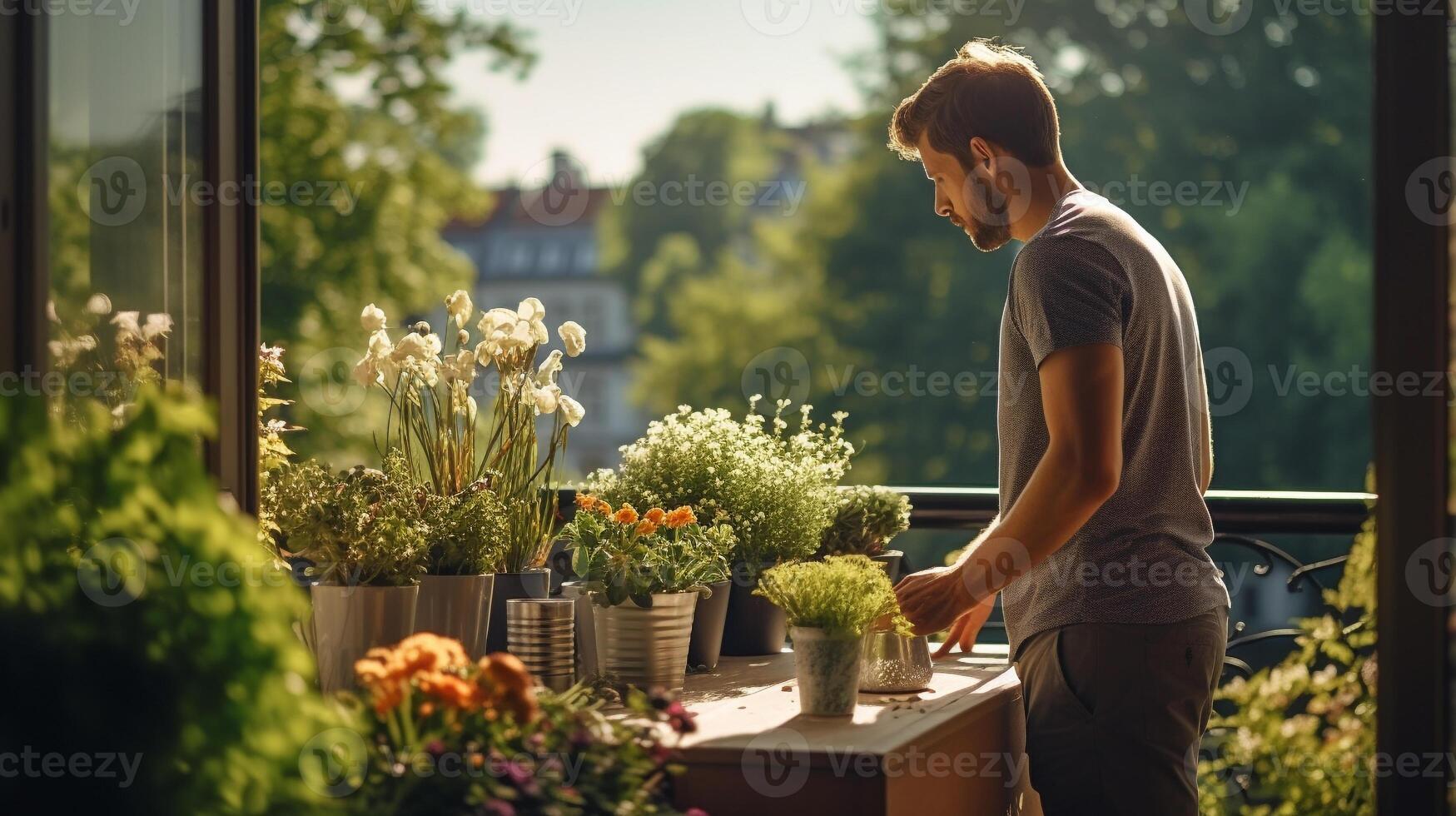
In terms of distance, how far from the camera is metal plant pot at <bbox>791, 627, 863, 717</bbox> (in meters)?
1.91

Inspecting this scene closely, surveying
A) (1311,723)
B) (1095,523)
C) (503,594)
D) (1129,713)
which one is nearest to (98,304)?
(503,594)

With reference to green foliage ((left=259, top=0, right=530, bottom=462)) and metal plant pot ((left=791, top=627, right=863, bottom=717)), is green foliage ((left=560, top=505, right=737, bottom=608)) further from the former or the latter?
green foliage ((left=259, top=0, right=530, bottom=462))

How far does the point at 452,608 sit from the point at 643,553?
0.30 meters

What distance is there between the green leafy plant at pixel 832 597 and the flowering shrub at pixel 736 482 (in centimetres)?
55

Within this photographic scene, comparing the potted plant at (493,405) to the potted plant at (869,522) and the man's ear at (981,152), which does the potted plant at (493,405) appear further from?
the man's ear at (981,152)

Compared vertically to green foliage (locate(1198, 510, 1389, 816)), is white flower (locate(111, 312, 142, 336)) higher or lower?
higher

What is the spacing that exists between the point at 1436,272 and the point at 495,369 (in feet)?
5.35

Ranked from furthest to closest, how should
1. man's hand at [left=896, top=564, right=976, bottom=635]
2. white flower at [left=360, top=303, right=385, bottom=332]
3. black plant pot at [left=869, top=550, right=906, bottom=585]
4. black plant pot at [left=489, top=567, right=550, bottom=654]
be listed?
black plant pot at [left=869, top=550, right=906, bottom=585] → white flower at [left=360, top=303, right=385, bottom=332] → black plant pot at [left=489, top=567, right=550, bottom=654] → man's hand at [left=896, top=564, right=976, bottom=635]

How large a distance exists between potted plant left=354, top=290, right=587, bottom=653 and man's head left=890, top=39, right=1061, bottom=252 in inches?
27.9

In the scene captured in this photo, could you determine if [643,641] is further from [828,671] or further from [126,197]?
[126,197]

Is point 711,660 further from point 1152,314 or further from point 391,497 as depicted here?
point 1152,314

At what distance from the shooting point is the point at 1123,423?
200cm

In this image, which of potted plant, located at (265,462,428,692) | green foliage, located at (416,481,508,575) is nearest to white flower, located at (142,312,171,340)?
potted plant, located at (265,462,428,692)

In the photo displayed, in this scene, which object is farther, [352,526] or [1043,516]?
[352,526]
